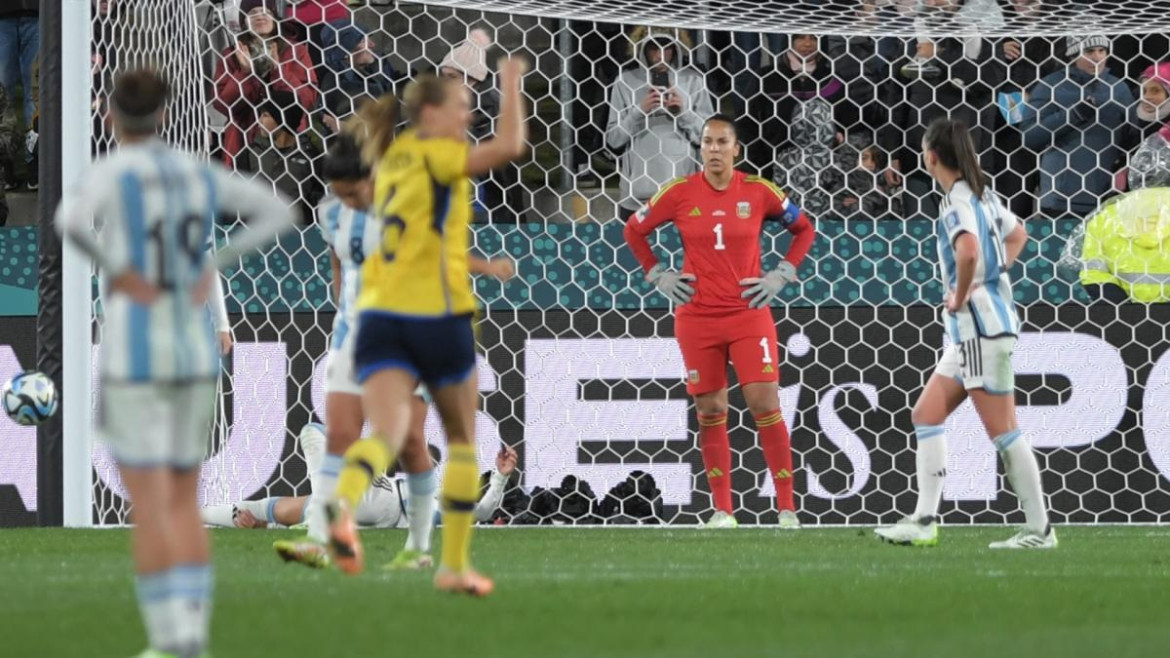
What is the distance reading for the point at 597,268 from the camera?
10.2 meters

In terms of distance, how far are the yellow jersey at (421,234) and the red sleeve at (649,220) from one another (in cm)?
419

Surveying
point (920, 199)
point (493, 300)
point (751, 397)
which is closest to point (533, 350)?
point (493, 300)

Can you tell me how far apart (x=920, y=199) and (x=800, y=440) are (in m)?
1.63

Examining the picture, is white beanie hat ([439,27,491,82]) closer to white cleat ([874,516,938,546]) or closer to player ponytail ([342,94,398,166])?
white cleat ([874,516,938,546])

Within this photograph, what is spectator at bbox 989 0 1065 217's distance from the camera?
414 inches

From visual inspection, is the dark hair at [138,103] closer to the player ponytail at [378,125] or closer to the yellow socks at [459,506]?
the yellow socks at [459,506]

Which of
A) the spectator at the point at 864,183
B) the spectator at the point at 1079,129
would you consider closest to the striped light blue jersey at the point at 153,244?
the spectator at the point at 864,183

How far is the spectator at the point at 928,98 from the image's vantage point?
35.0ft

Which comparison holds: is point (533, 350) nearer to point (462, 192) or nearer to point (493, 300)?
point (493, 300)

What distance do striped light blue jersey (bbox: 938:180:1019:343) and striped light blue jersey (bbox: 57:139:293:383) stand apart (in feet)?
13.7

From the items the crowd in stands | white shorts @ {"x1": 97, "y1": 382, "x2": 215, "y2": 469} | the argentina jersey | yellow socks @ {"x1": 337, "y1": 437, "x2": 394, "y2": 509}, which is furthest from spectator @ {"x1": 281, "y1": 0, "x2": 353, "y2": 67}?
white shorts @ {"x1": 97, "y1": 382, "x2": 215, "y2": 469}

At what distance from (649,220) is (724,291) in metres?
Result: 0.54

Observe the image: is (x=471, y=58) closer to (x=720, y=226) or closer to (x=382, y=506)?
(x=720, y=226)

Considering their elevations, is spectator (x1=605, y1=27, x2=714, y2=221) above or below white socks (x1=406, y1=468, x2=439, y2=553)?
above
